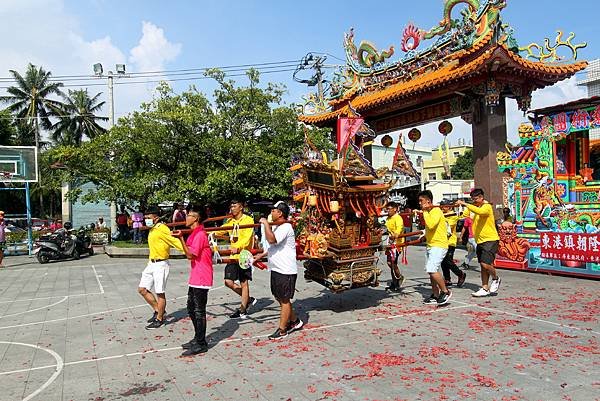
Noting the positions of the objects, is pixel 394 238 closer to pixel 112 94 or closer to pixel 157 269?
pixel 157 269

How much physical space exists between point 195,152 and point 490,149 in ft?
37.2

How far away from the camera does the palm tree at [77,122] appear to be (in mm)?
41188

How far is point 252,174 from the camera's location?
19.3m

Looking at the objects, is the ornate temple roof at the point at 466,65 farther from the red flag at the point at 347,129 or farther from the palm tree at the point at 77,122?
the palm tree at the point at 77,122

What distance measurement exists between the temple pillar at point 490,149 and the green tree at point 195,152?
7333 mm

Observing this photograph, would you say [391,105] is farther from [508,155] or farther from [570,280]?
[570,280]

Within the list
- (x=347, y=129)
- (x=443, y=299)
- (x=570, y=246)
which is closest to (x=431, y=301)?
(x=443, y=299)

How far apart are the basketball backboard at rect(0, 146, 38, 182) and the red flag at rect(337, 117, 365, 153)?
16.3 meters

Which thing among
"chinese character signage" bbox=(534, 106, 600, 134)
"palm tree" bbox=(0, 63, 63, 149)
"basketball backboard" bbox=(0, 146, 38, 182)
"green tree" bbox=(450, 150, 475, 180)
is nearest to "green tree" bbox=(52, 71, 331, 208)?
"basketball backboard" bbox=(0, 146, 38, 182)

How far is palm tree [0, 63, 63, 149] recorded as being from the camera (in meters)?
39.2

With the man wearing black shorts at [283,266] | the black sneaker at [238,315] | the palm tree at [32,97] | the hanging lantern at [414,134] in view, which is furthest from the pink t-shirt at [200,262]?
the palm tree at [32,97]

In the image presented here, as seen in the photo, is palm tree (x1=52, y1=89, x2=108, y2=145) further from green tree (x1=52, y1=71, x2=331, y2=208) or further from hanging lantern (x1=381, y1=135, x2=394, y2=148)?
hanging lantern (x1=381, y1=135, x2=394, y2=148)

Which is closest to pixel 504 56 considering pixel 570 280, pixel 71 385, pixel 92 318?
pixel 570 280

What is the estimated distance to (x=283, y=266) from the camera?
607 centimetres
